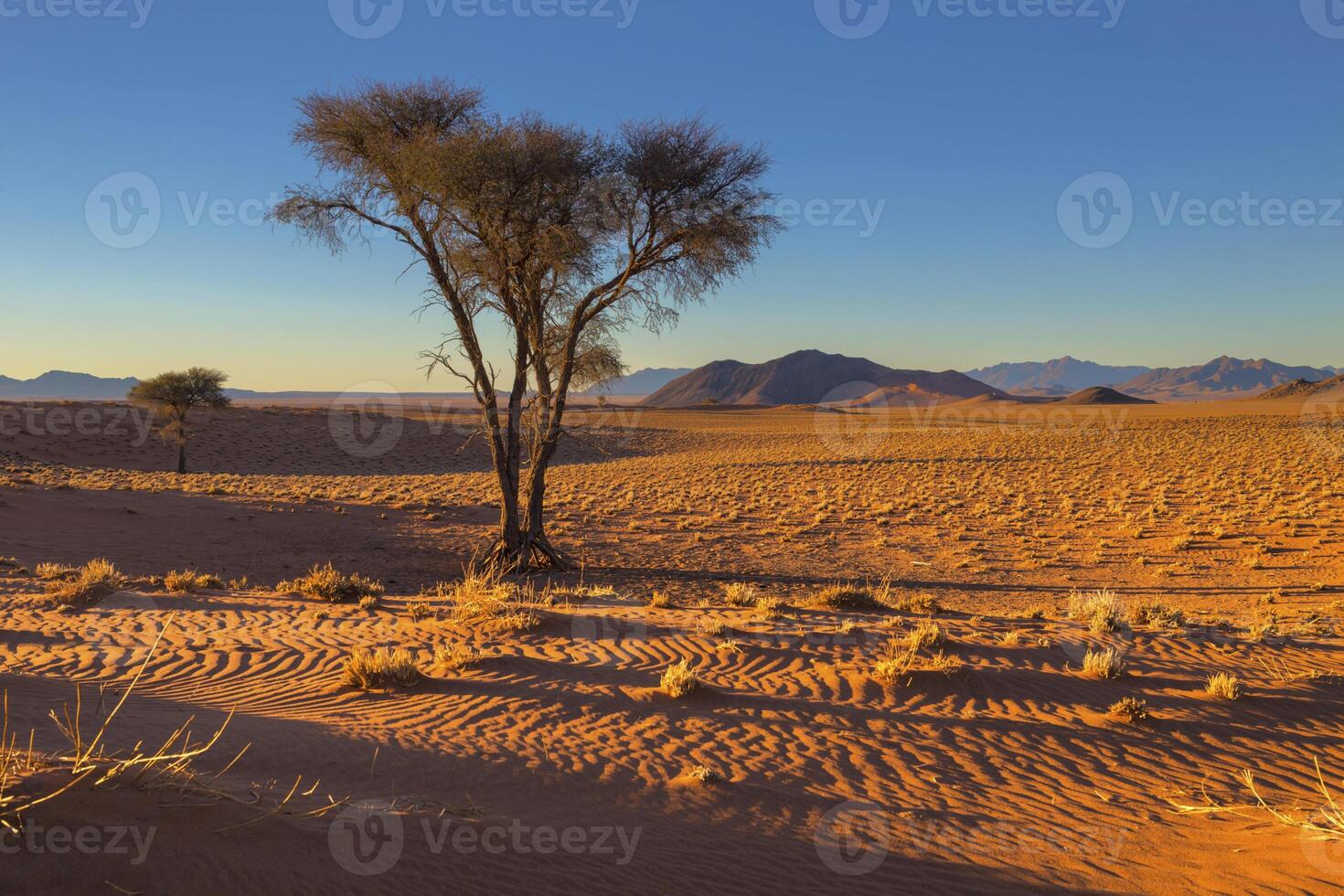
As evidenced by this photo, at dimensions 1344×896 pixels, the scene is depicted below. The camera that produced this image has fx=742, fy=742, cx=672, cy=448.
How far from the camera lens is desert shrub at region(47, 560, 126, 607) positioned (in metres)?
10.9

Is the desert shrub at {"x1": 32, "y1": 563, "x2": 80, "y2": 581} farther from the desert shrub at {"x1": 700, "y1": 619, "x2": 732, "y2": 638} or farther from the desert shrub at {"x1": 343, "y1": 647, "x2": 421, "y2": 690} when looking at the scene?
the desert shrub at {"x1": 700, "y1": 619, "x2": 732, "y2": 638}

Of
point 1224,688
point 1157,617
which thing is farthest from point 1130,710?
point 1157,617

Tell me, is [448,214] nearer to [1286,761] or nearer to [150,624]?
[150,624]

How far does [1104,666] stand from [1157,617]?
11.3 feet

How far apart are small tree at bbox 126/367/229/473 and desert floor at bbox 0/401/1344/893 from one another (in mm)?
21936

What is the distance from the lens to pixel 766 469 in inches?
1548

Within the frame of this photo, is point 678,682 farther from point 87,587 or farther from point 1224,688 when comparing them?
point 87,587

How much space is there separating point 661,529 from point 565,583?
310 inches

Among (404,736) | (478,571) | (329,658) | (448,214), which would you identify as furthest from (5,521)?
(404,736)

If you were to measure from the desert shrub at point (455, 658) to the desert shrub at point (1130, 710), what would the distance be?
6514 mm

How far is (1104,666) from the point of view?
26.9 ft

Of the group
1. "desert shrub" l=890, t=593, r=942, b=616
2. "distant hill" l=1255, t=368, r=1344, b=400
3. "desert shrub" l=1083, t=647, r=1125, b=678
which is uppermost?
"distant hill" l=1255, t=368, r=1344, b=400

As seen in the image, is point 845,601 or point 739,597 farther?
point 739,597

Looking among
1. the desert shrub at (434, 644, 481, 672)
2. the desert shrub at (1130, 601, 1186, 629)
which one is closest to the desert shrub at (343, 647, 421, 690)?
the desert shrub at (434, 644, 481, 672)
